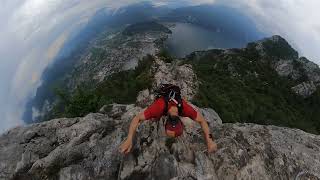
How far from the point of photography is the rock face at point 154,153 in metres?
20.4

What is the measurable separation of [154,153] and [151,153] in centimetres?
16

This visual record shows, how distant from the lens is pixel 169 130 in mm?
17453

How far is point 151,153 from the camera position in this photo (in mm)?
20734

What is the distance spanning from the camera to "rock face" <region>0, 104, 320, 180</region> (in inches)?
803

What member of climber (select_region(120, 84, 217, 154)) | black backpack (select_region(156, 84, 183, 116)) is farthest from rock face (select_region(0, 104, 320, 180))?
black backpack (select_region(156, 84, 183, 116))

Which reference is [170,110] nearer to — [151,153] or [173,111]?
[173,111]

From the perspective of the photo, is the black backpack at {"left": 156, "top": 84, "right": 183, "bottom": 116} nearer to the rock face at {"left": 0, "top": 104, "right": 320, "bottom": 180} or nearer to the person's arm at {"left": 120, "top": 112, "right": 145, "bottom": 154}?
the person's arm at {"left": 120, "top": 112, "right": 145, "bottom": 154}

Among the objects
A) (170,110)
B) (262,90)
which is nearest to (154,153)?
(170,110)

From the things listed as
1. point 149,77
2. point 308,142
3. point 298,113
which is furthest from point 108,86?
point 308,142

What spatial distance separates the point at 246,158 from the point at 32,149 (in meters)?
12.7

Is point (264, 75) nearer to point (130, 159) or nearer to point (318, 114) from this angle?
point (318, 114)

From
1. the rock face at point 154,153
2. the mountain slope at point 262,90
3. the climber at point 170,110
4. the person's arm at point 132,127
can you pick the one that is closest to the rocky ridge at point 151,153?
the rock face at point 154,153

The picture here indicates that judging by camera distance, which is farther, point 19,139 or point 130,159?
point 19,139

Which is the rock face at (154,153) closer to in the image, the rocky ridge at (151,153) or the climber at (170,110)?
the rocky ridge at (151,153)
